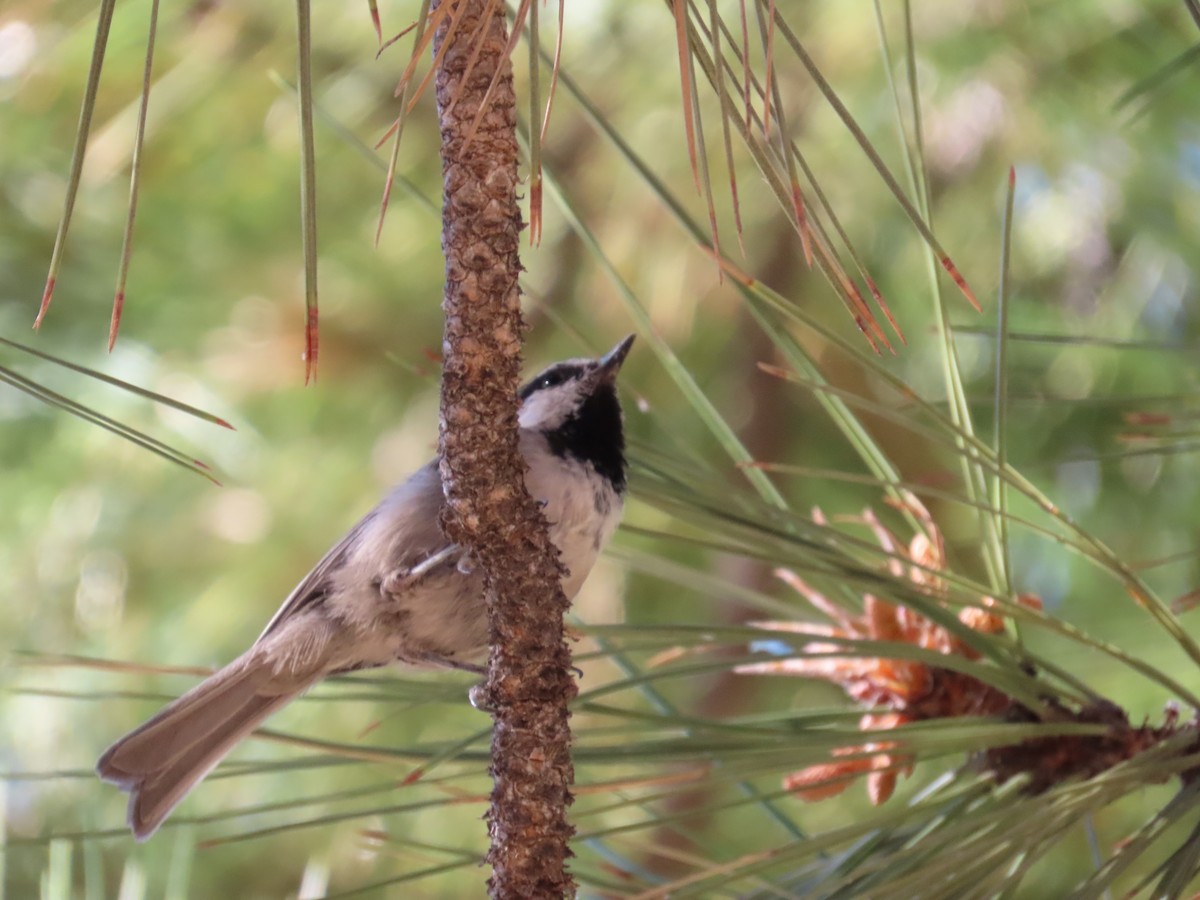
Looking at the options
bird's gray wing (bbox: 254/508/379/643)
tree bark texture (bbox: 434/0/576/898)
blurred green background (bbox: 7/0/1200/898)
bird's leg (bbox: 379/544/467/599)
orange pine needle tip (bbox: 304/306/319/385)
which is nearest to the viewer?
orange pine needle tip (bbox: 304/306/319/385)

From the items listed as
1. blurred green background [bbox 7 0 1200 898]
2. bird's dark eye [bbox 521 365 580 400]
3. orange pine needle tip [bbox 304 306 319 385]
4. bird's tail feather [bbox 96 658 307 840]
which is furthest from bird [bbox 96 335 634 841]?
orange pine needle tip [bbox 304 306 319 385]

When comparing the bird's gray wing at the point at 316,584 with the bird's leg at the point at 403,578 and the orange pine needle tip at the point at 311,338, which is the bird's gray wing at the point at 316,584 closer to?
the bird's leg at the point at 403,578

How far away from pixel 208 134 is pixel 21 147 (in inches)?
14.2

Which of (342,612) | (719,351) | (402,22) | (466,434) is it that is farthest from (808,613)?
(719,351)

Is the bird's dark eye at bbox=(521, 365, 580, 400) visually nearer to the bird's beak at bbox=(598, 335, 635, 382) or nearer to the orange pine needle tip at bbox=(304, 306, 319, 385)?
the bird's beak at bbox=(598, 335, 635, 382)

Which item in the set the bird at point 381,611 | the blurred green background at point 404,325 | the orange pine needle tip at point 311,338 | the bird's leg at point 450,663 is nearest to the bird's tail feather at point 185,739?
the bird at point 381,611

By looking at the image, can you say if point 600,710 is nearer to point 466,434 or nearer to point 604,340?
point 466,434

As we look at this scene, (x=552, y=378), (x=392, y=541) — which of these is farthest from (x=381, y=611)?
(x=552, y=378)

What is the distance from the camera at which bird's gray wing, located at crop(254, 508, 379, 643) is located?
191cm

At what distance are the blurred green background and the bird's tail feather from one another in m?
0.46

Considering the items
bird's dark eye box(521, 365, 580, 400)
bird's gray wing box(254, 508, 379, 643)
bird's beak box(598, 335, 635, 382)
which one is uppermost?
bird's dark eye box(521, 365, 580, 400)

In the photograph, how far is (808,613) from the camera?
152 centimetres

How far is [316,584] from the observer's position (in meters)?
1.91

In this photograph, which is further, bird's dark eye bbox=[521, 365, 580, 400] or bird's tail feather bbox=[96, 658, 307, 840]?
bird's dark eye bbox=[521, 365, 580, 400]
